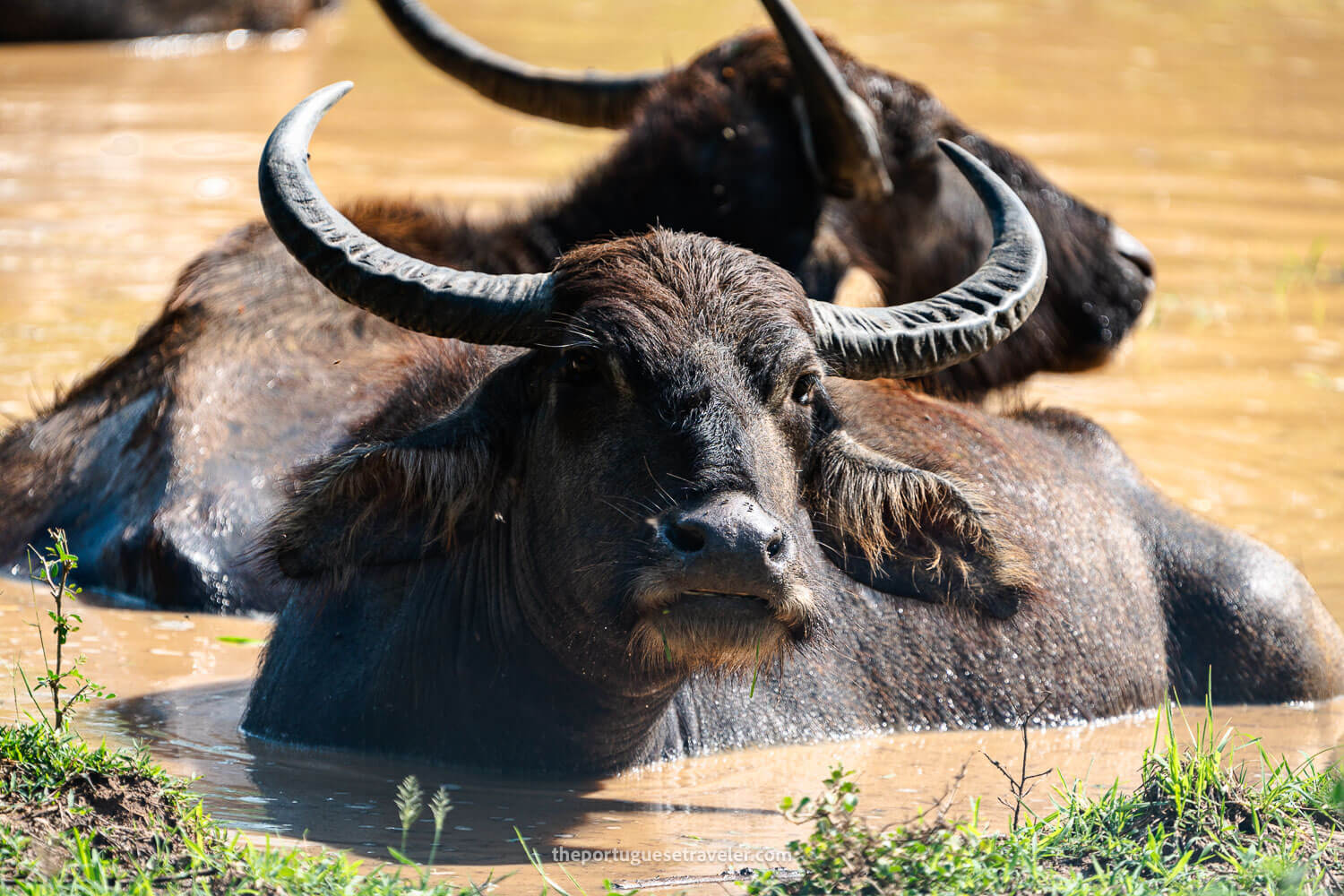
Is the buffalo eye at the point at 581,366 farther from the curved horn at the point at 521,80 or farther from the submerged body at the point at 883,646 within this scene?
the curved horn at the point at 521,80

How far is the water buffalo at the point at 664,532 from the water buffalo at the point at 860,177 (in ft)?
5.75

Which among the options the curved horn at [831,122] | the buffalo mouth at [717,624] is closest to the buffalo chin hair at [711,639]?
the buffalo mouth at [717,624]

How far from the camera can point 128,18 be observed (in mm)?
18109

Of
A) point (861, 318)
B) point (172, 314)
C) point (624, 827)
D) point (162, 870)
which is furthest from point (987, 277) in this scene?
point (172, 314)

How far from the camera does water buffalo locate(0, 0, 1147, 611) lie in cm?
612

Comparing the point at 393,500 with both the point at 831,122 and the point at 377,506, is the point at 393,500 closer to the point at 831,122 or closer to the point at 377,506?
the point at 377,506

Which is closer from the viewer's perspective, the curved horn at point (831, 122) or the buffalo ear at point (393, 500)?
the buffalo ear at point (393, 500)

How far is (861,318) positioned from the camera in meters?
4.50

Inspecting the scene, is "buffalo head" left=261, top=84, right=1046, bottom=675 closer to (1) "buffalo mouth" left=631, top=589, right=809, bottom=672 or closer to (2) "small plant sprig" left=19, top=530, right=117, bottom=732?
(1) "buffalo mouth" left=631, top=589, right=809, bottom=672

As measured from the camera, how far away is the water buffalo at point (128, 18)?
17641 mm

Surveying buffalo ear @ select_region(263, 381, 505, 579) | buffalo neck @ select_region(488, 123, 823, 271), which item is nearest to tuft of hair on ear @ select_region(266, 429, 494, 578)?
buffalo ear @ select_region(263, 381, 505, 579)

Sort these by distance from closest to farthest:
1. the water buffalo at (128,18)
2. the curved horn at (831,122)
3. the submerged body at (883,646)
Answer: the submerged body at (883,646) → the curved horn at (831,122) → the water buffalo at (128,18)

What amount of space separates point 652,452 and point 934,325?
0.91 metres

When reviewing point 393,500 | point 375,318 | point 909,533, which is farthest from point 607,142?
point 393,500
